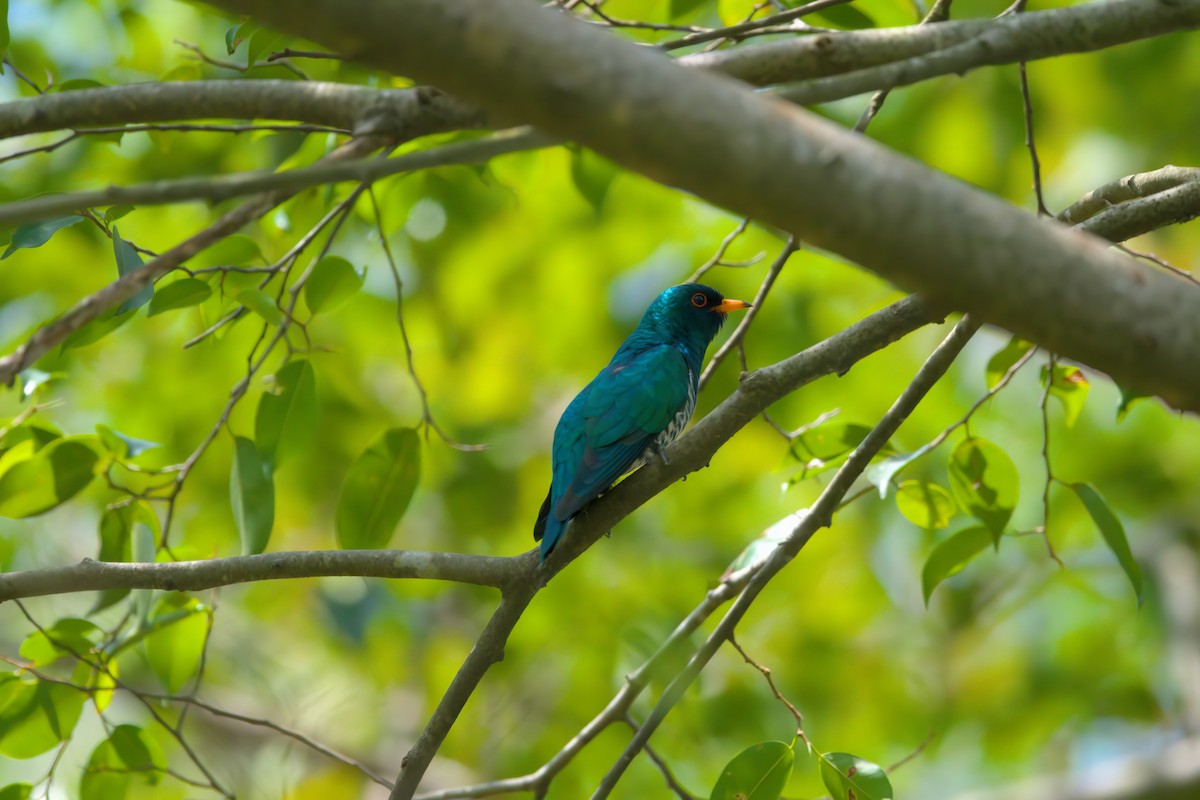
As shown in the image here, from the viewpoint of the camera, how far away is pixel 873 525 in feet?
25.2

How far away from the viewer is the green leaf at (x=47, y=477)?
12.1ft

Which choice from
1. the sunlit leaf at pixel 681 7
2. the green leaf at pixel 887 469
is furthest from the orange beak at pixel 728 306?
the green leaf at pixel 887 469

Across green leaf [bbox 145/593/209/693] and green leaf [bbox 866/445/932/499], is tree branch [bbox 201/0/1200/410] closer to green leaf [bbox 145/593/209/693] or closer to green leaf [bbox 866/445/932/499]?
green leaf [bbox 866/445/932/499]

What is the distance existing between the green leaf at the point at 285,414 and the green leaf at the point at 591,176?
4.70ft

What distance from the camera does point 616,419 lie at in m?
4.59

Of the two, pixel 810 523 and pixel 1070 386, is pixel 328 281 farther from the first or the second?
pixel 1070 386

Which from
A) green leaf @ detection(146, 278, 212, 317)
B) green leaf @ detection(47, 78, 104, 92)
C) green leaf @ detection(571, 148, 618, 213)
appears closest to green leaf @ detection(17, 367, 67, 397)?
green leaf @ detection(146, 278, 212, 317)

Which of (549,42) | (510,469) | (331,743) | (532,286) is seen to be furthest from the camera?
(331,743)

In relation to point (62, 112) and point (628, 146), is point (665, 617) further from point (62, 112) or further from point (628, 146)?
point (628, 146)

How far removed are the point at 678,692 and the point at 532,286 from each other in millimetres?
4677

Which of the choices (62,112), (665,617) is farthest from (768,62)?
(665,617)

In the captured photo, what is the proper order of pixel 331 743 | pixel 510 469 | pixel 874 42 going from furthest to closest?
pixel 331 743
pixel 510 469
pixel 874 42

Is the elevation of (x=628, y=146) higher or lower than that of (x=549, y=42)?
lower

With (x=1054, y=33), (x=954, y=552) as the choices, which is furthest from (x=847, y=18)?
(x=954, y=552)
